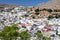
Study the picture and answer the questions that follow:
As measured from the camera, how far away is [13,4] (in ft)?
349

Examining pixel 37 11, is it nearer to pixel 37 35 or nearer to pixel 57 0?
pixel 57 0

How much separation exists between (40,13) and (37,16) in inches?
173

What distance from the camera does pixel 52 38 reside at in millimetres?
41531

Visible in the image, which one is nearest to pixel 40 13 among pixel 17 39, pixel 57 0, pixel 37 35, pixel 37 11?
pixel 37 11

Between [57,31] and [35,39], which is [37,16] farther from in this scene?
[35,39]

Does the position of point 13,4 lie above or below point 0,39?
below

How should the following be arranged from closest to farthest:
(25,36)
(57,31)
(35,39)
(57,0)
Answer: (25,36) → (35,39) → (57,31) → (57,0)

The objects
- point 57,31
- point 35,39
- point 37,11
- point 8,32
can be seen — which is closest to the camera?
point 8,32

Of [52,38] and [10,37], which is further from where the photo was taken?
[52,38]

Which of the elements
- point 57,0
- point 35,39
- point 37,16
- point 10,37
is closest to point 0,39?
point 10,37

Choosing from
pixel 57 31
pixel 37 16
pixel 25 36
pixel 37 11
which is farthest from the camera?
pixel 37 11

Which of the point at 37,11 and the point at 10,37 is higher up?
the point at 10,37

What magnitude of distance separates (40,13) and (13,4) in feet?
107

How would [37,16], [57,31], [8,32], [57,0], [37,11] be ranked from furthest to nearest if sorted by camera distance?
[57,0] < [37,11] < [37,16] < [57,31] < [8,32]
